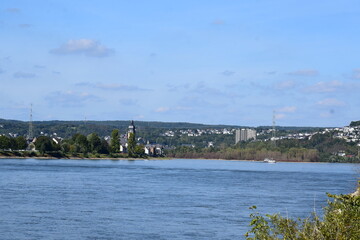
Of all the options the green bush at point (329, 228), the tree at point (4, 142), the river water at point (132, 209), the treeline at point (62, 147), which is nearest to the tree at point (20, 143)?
the treeline at point (62, 147)

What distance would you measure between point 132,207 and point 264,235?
3347cm

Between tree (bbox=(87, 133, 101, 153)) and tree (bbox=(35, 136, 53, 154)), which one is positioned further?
tree (bbox=(87, 133, 101, 153))

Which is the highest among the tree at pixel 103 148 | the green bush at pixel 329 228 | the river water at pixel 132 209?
the tree at pixel 103 148

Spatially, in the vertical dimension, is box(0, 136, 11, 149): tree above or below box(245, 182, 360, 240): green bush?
above

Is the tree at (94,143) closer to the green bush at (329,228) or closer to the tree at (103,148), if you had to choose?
the tree at (103,148)

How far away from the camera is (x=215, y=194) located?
2571 inches

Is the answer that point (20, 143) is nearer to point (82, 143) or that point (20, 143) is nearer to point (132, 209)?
point (82, 143)

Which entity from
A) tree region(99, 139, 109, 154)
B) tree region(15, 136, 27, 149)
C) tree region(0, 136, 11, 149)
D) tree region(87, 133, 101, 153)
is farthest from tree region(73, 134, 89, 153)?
tree region(0, 136, 11, 149)

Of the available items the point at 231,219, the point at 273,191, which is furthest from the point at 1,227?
the point at 273,191

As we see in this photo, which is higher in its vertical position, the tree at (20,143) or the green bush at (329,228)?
the tree at (20,143)

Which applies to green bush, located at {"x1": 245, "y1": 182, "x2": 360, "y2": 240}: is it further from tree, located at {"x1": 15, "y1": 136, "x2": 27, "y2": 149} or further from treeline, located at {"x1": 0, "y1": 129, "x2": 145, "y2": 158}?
tree, located at {"x1": 15, "y1": 136, "x2": 27, "y2": 149}

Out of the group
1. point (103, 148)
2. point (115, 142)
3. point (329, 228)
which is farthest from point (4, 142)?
point (329, 228)

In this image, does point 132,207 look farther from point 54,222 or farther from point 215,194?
point 215,194

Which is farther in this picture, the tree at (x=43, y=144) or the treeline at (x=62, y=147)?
the treeline at (x=62, y=147)
